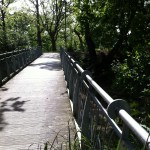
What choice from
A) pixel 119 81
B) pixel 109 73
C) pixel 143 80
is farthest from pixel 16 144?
pixel 109 73

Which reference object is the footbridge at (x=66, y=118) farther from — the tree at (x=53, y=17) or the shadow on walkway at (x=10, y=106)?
the tree at (x=53, y=17)

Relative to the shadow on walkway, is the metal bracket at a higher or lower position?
higher

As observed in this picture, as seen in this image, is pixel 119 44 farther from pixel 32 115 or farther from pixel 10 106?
pixel 32 115

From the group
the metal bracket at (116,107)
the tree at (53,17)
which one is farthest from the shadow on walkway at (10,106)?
the tree at (53,17)

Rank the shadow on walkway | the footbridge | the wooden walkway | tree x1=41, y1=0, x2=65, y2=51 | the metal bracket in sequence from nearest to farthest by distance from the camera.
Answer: the metal bracket, the footbridge, the wooden walkway, the shadow on walkway, tree x1=41, y1=0, x2=65, y2=51

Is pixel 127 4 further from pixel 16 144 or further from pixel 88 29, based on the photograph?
pixel 16 144

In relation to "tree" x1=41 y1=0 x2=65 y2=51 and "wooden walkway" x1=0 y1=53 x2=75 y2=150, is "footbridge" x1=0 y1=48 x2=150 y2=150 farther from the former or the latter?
"tree" x1=41 y1=0 x2=65 y2=51

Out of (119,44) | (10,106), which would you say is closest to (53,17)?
(119,44)

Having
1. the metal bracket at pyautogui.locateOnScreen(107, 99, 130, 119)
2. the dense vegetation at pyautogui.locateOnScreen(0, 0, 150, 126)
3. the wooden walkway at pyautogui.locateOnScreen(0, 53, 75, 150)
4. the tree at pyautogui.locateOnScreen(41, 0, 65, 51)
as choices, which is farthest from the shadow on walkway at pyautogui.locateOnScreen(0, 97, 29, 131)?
the tree at pyautogui.locateOnScreen(41, 0, 65, 51)

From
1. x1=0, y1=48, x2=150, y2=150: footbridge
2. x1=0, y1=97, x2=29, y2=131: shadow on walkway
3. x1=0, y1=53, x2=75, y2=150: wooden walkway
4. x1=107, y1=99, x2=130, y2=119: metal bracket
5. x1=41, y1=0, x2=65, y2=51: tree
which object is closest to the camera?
x1=107, y1=99, x2=130, y2=119: metal bracket

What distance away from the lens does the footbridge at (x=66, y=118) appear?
9.06 feet

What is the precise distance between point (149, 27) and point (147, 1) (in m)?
2.05

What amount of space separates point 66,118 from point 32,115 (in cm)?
86

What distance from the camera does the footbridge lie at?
2762mm
